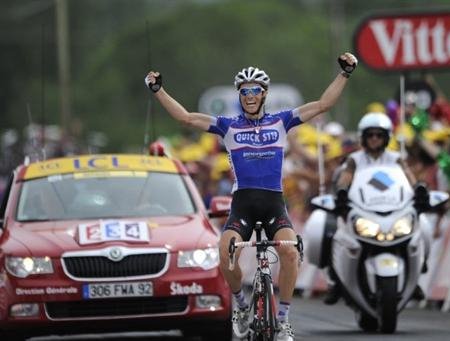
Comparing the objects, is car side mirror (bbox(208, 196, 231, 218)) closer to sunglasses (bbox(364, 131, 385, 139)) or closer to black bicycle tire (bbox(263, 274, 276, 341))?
sunglasses (bbox(364, 131, 385, 139))

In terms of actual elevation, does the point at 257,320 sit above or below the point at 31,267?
below

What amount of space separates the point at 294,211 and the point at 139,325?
36.6 ft

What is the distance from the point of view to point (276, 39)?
91.3 metres

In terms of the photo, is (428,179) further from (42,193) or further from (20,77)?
(20,77)

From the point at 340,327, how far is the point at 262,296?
4339 mm

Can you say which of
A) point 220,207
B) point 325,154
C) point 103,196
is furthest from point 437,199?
point 325,154

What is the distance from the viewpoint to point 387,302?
16156 millimetres

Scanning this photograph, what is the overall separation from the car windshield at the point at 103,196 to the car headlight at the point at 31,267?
3.28 ft

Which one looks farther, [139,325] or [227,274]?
[139,325]

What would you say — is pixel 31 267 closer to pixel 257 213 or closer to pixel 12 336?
pixel 12 336

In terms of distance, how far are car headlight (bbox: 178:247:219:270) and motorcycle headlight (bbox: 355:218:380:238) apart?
5.81 ft

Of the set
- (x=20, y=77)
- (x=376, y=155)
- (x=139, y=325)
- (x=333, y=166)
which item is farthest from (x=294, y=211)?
(x=20, y=77)

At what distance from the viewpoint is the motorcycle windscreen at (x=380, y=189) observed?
1664cm

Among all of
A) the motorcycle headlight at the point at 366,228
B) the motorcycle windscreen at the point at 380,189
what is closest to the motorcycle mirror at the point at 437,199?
the motorcycle windscreen at the point at 380,189
